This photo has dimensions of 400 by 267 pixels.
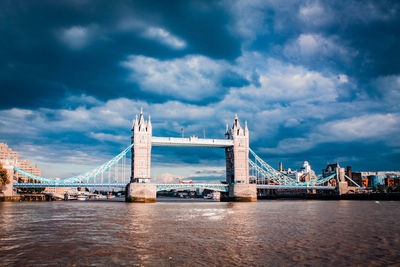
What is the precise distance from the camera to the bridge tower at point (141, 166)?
2154 inches

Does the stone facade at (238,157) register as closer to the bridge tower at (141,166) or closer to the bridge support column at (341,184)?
the bridge tower at (141,166)

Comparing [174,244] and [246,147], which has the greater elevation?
[246,147]

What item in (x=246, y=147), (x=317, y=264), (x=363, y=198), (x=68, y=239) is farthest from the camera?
(x=363, y=198)

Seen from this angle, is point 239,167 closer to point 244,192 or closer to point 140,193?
point 244,192

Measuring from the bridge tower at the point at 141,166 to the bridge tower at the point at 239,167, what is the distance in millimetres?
18137

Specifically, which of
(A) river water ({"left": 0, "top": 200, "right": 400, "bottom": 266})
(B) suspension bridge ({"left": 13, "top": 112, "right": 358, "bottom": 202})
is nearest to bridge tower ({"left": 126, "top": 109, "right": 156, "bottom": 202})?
(B) suspension bridge ({"left": 13, "top": 112, "right": 358, "bottom": 202})

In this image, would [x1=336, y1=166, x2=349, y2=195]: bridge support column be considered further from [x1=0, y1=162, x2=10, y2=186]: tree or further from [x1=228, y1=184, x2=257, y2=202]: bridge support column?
[x1=0, y1=162, x2=10, y2=186]: tree

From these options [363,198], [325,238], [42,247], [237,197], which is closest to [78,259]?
[42,247]

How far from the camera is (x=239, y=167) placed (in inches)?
2635

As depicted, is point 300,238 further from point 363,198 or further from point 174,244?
point 363,198

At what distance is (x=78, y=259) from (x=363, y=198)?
83527 mm

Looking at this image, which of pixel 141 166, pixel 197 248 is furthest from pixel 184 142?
pixel 197 248

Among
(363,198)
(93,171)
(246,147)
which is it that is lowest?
(363,198)

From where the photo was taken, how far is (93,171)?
65.4m
